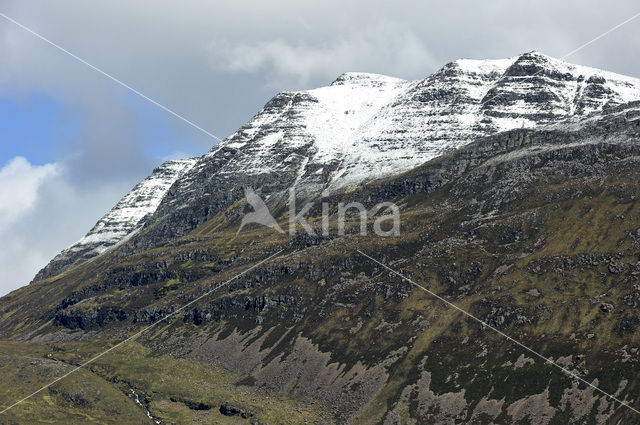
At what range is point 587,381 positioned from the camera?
185 m

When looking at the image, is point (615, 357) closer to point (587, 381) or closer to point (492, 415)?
point (587, 381)

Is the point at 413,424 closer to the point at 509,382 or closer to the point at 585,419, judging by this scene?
the point at 509,382

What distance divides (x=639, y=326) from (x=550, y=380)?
33.3 meters

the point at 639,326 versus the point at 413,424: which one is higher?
the point at 639,326

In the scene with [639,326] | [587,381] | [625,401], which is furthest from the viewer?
[639,326]

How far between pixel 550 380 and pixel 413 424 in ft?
143

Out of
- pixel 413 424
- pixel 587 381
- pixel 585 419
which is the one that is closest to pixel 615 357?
pixel 587 381

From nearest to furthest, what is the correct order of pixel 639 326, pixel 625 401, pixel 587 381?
1. pixel 625 401
2. pixel 587 381
3. pixel 639 326

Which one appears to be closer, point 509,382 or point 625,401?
point 625,401

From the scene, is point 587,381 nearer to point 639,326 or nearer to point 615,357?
point 615,357

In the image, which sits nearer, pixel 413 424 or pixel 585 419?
pixel 585 419

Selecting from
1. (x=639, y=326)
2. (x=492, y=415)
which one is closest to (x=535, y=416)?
(x=492, y=415)

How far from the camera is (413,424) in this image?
655 ft

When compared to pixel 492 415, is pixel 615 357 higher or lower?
higher
